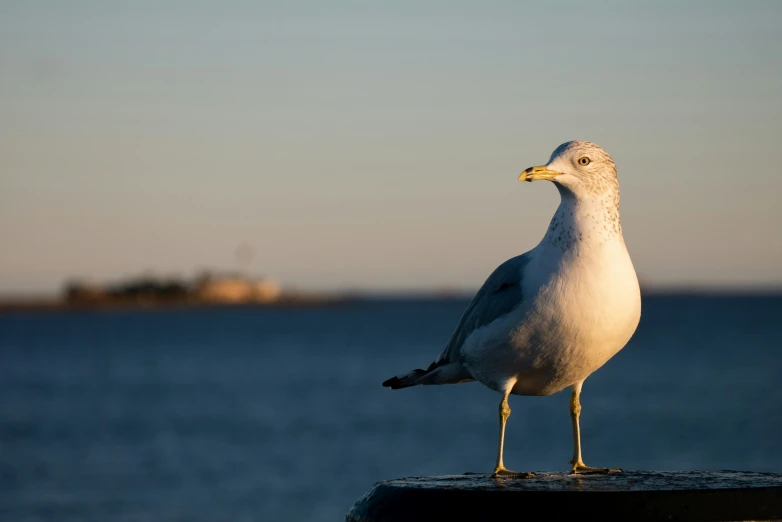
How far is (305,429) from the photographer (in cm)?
5066

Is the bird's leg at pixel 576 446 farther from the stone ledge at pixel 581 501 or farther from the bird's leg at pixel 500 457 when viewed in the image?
the stone ledge at pixel 581 501

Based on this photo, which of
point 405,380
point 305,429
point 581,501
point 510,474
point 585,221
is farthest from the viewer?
point 305,429

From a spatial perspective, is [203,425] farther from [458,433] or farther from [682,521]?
[682,521]

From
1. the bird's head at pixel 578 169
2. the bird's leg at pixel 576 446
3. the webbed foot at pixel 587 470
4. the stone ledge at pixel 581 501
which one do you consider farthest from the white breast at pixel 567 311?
the stone ledge at pixel 581 501

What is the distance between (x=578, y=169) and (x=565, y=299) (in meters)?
0.78

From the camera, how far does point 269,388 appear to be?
73875 mm

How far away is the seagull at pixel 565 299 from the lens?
527 cm

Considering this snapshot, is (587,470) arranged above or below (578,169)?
below

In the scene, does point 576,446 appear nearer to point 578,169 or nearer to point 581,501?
point 578,169

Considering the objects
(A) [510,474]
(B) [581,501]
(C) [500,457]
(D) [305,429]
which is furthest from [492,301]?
(D) [305,429]

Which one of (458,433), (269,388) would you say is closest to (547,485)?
(458,433)

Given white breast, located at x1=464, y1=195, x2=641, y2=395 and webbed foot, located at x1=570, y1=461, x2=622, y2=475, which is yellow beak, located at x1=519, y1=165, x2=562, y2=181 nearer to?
white breast, located at x1=464, y1=195, x2=641, y2=395

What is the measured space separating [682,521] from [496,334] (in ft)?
5.67

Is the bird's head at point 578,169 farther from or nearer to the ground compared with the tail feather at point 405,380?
farther from the ground
